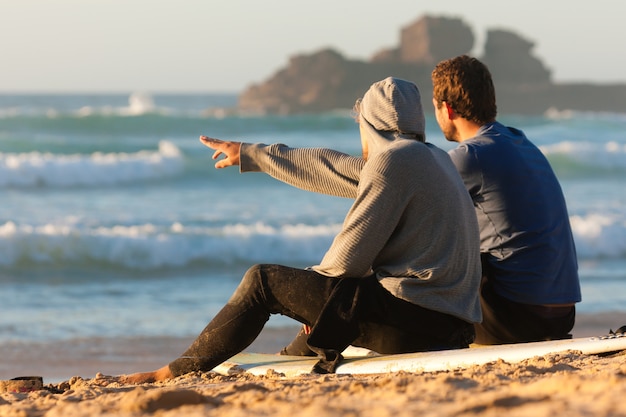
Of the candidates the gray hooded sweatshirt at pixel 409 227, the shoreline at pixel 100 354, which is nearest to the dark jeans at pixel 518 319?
the gray hooded sweatshirt at pixel 409 227

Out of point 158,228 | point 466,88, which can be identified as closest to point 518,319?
point 466,88

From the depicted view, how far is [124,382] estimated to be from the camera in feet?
12.2

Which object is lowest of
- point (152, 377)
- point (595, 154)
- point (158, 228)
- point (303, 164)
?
point (152, 377)

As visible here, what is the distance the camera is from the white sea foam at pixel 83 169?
53.2ft

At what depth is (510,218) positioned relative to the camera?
3.76m

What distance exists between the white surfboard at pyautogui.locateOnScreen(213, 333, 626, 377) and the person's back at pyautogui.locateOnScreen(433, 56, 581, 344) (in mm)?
225

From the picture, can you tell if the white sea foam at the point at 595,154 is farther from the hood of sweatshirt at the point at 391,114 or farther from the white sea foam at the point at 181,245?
the hood of sweatshirt at the point at 391,114

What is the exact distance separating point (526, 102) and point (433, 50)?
829 centimetres

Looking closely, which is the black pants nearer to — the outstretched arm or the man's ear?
the outstretched arm

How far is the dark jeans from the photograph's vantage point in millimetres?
3822

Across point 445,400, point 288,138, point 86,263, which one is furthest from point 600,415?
point 288,138

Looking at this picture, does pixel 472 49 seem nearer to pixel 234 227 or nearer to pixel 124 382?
pixel 234 227

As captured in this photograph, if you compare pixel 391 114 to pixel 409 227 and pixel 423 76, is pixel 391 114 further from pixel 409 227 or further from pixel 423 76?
pixel 423 76

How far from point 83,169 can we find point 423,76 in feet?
147
